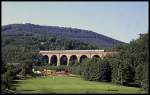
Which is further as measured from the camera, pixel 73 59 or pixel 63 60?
pixel 63 60

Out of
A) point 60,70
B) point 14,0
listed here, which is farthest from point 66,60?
point 14,0

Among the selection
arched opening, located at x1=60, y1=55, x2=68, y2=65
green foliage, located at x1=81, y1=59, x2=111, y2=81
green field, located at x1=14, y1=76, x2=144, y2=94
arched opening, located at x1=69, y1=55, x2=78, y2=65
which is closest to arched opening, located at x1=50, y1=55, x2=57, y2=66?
arched opening, located at x1=60, y1=55, x2=68, y2=65

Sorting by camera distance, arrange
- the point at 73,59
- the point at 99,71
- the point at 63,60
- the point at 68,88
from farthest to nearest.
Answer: the point at 63,60
the point at 73,59
the point at 99,71
the point at 68,88

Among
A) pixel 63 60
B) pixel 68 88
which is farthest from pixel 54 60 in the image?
pixel 68 88

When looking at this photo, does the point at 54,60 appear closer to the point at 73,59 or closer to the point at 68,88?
the point at 73,59

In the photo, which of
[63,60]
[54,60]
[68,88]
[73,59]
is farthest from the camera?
[63,60]

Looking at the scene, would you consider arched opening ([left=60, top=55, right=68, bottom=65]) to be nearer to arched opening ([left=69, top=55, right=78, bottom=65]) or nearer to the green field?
arched opening ([left=69, top=55, right=78, bottom=65])

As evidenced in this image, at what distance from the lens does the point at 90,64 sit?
6312 cm

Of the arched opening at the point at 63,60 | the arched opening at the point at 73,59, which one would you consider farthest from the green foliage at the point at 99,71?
the arched opening at the point at 63,60

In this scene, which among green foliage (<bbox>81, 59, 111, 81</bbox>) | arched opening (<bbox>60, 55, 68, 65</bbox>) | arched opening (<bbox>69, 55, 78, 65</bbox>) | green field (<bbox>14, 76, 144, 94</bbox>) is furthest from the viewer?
arched opening (<bbox>60, 55, 68, 65</bbox>)

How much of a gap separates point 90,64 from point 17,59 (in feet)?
53.2

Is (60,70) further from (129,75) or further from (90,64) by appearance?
(129,75)

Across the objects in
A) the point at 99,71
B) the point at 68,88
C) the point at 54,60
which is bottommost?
the point at 68,88

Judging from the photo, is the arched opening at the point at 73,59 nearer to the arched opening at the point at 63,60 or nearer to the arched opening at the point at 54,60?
the arched opening at the point at 63,60
